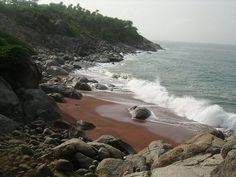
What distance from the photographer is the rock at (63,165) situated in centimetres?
1274

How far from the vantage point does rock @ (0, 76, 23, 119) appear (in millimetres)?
18109

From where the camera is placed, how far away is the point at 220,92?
41.8 m

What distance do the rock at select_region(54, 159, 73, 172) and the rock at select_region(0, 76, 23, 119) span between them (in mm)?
6297

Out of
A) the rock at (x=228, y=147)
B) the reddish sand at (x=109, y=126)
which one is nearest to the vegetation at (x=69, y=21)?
the reddish sand at (x=109, y=126)

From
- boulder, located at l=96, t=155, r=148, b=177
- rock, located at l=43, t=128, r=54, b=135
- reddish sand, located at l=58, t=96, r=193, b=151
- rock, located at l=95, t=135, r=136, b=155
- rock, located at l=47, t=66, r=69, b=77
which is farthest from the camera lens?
rock, located at l=47, t=66, r=69, b=77

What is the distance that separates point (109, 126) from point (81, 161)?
791cm

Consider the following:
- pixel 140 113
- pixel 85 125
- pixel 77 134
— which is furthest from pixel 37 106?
pixel 140 113

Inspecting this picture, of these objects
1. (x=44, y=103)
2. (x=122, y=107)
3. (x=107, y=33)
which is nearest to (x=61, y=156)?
(x=44, y=103)

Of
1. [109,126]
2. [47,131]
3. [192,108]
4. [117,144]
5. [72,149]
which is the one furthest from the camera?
[192,108]

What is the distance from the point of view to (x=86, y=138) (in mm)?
17562

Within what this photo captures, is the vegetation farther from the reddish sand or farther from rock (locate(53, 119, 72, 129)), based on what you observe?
rock (locate(53, 119, 72, 129))

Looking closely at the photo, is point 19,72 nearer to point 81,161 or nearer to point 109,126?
point 109,126

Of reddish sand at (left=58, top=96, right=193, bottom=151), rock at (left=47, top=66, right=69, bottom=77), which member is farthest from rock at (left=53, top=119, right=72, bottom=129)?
rock at (left=47, top=66, right=69, bottom=77)

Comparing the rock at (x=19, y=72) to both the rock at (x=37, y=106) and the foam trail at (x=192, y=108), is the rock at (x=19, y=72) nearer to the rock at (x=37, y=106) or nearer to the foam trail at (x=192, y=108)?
the rock at (x=37, y=106)
